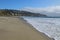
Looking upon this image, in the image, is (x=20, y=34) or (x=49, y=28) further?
(x=49, y=28)

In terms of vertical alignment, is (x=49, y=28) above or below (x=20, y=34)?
below

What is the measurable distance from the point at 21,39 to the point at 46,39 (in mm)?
1538

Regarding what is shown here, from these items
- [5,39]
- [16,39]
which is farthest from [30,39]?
[5,39]

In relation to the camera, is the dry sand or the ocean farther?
the ocean

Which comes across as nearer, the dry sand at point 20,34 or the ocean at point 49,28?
the dry sand at point 20,34

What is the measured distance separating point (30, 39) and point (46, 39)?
1012 mm

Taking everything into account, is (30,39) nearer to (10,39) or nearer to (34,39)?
(34,39)

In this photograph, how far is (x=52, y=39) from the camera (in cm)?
916

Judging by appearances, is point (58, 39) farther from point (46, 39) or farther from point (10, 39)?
point (10, 39)

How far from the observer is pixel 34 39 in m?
9.05

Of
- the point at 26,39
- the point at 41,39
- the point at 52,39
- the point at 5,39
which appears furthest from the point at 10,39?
the point at 52,39

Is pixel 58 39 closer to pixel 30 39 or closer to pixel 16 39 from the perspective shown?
pixel 30 39

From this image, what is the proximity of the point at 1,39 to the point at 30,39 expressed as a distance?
1.72 metres

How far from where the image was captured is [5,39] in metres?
8.90
